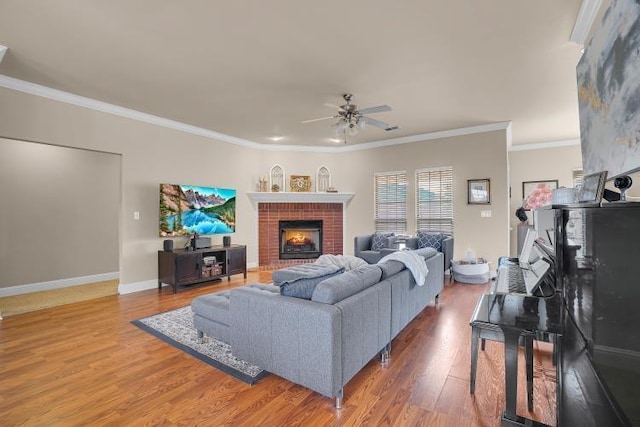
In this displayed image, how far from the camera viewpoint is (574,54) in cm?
315

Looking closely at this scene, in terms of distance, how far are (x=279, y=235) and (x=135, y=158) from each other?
10.9 feet

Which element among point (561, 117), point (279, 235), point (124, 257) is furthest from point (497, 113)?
point (124, 257)

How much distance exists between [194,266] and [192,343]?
233 centimetres

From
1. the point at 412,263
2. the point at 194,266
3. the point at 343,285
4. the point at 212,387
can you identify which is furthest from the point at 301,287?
the point at 194,266

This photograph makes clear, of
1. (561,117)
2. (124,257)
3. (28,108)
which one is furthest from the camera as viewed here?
(561,117)

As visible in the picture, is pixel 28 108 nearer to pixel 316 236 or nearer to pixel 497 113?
pixel 316 236

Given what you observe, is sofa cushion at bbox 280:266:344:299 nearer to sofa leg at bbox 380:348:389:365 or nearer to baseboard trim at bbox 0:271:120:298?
sofa leg at bbox 380:348:389:365

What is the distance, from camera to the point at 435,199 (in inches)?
249

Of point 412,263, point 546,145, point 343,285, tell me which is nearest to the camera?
point 343,285

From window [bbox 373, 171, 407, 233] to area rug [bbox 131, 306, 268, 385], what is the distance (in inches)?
175

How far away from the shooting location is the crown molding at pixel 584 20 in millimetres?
2334

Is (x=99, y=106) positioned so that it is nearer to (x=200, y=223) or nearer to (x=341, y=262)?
(x=200, y=223)

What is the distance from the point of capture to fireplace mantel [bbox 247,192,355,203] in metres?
6.91

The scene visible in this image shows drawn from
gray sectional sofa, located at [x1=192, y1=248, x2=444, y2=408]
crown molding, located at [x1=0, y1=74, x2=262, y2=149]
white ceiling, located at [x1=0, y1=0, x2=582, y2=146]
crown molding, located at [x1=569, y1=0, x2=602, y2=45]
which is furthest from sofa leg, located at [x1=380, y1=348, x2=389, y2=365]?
crown molding, located at [x1=0, y1=74, x2=262, y2=149]
